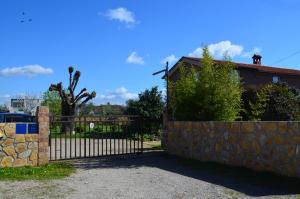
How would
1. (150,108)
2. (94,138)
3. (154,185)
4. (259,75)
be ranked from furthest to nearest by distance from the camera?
(259,75) → (150,108) → (94,138) → (154,185)

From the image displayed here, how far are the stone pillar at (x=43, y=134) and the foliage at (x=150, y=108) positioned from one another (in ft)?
51.7

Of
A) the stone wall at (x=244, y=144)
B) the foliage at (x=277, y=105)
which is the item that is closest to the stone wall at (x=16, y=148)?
the stone wall at (x=244, y=144)

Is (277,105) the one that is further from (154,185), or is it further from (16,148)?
(16,148)

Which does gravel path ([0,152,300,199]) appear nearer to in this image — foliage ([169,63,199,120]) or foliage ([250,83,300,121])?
foliage ([169,63,199,120])

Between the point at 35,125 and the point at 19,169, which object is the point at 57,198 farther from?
the point at 35,125

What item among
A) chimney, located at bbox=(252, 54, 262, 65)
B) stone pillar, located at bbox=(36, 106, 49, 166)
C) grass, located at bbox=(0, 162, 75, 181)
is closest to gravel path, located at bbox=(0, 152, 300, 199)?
grass, located at bbox=(0, 162, 75, 181)

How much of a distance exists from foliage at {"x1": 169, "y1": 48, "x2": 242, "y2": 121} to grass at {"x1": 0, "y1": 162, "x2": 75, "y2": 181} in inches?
202

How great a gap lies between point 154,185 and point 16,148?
505cm

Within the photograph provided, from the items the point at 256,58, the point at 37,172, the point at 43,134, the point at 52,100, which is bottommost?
the point at 37,172

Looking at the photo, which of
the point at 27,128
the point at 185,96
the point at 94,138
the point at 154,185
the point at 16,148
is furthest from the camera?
the point at 94,138

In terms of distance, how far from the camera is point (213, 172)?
12.0 m

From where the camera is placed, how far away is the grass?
431 inches

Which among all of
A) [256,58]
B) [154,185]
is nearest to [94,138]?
[154,185]

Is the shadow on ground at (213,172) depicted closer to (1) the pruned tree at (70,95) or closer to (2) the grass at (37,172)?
(2) the grass at (37,172)
